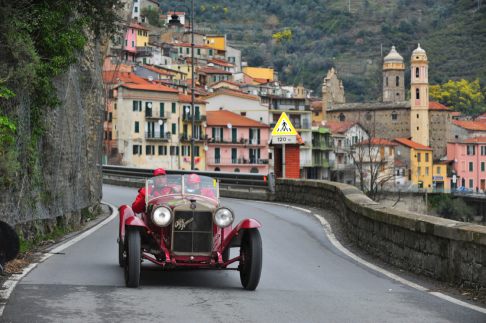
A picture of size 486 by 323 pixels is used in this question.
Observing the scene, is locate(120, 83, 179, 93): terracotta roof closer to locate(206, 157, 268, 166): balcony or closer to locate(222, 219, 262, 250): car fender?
locate(206, 157, 268, 166): balcony

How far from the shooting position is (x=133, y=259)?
37.6 feet

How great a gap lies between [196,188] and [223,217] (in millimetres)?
884

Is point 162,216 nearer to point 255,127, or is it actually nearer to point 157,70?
point 255,127

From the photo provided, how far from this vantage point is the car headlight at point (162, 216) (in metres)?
11.7

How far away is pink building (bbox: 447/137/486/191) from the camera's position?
163625mm

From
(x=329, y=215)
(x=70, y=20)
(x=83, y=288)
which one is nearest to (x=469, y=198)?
(x=329, y=215)

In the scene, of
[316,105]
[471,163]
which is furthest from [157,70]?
[316,105]

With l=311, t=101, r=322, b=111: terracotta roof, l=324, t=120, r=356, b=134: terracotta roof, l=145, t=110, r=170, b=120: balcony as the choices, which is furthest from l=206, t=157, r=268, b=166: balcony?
l=311, t=101, r=322, b=111: terracotta roof

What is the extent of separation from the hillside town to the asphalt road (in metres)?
22.4

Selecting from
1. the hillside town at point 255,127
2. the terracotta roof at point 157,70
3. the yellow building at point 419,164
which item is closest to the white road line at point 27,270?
the hillside town at point 255,127

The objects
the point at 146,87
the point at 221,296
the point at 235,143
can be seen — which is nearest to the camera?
the point at 221,296

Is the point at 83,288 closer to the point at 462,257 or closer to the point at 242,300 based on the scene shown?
the point at 242,300

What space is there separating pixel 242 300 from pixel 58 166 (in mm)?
10223

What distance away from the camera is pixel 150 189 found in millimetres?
12812
